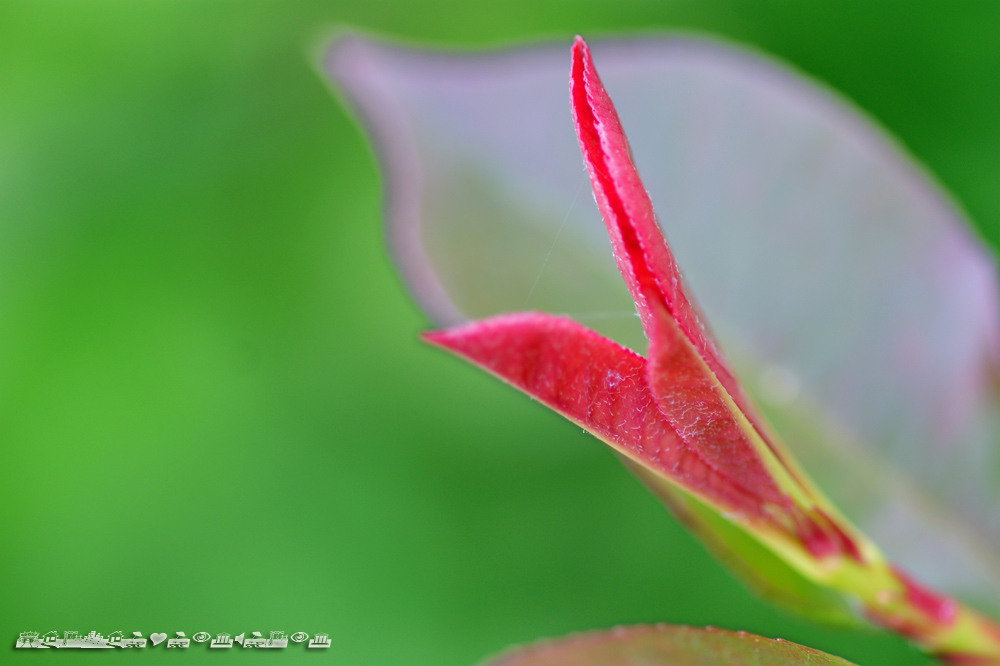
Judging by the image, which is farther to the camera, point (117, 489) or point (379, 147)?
point (117, 489)

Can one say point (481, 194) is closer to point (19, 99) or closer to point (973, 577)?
point (973, 577)

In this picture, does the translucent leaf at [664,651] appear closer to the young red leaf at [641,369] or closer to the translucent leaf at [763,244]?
the young red leaf at [641,369]

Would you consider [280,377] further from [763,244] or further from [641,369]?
[641,369]

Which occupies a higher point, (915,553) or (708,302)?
(708,302)

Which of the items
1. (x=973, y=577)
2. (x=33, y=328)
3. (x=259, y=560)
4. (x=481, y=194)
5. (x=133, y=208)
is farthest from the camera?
(x=133, y=208)

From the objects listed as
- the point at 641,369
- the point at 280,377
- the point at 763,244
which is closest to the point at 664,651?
the point at 641,369

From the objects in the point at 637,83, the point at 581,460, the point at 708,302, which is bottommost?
the point at 581,460

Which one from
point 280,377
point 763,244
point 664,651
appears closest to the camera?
point 664,651

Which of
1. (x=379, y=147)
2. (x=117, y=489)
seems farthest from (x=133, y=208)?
(x=379, y=147)
